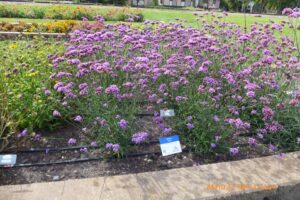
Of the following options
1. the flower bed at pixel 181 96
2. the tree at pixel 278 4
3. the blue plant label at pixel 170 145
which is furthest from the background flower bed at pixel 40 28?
the tree at pixel 278 4

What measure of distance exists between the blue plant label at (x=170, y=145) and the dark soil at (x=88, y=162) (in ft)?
0.45

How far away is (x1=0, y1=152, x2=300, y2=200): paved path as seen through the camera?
2367 mm

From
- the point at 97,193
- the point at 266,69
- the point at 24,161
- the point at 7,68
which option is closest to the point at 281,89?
the point at 266,69

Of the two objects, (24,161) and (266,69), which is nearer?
(24,161)

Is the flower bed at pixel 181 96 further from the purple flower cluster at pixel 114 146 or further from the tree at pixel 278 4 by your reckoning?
the tree at pixel 278 4

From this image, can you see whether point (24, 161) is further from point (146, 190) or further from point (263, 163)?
point (263, 163)

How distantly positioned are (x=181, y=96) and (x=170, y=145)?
59 cm

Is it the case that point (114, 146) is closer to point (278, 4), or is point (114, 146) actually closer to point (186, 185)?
point (186, 185)

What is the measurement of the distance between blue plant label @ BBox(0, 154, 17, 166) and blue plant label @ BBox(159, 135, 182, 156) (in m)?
1.34

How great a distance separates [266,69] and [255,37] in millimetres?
813

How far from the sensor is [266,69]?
4.12 m

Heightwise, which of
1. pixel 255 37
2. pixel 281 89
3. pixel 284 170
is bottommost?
pixel 284 170

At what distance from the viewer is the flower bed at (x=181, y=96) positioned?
10.2 ft
